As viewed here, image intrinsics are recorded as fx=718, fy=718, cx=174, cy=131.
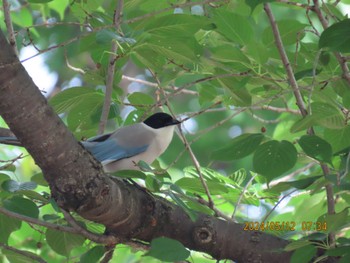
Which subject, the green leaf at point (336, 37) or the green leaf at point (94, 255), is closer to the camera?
the green leaf at point (336, 37)

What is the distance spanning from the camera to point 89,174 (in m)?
1.94

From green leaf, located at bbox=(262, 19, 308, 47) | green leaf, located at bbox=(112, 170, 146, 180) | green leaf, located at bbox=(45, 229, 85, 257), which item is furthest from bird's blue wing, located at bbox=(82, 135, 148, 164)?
green leaf, located at bbox=(262, 19, 308, 47)

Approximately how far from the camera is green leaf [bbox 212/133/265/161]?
209 cm

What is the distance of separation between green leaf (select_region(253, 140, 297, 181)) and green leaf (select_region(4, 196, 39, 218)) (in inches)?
26.3

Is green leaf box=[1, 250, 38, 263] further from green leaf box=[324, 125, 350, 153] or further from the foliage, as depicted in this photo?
green leaf box=[324, 125, 350, 153]

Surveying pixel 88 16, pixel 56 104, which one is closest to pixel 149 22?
pixel 88 16

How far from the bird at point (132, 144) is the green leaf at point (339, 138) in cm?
75

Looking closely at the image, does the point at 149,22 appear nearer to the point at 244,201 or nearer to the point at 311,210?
the point at 244,201

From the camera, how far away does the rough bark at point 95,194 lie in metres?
1.78

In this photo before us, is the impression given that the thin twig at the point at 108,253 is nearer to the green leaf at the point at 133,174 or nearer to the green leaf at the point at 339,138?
the green leaf at the point at 133,174

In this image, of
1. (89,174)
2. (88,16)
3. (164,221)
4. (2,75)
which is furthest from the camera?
(88,16)

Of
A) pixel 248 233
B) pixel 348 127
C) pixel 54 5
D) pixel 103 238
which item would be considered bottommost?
pixel 248 233

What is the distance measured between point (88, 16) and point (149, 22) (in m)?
0.36

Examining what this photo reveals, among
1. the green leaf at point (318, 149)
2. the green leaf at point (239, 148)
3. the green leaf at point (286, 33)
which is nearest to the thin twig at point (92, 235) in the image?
the green leaf at point (239, 148)
